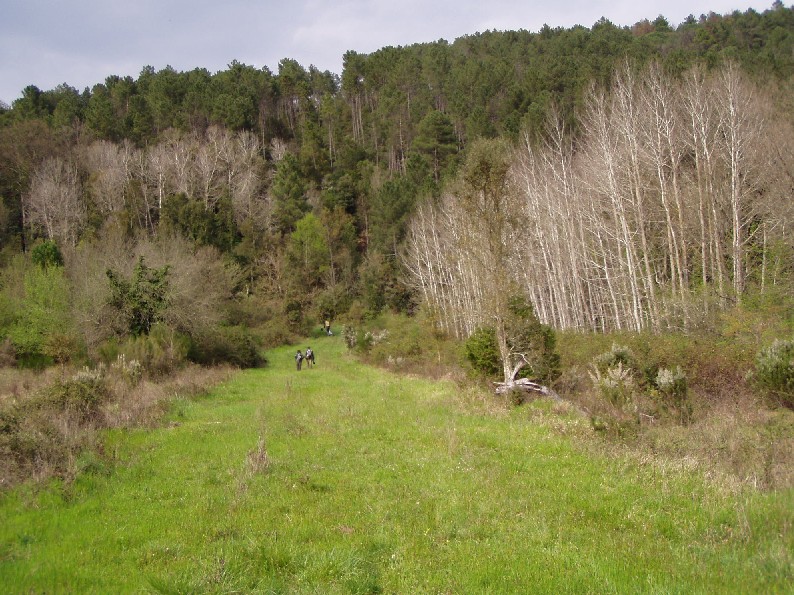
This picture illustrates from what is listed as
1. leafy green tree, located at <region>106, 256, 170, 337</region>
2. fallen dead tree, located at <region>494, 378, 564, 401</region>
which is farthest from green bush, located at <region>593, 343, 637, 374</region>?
leafy green tree, located at <region>106, 256, 170, 337</region>

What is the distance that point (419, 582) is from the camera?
16.9 feet

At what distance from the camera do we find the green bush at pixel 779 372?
458 inches

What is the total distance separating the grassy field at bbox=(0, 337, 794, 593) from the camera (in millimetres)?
5090

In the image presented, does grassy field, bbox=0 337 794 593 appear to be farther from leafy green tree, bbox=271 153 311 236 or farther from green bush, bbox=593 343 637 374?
leafy green tree, bbox=271 153 311 236

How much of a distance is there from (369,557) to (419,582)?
806mm

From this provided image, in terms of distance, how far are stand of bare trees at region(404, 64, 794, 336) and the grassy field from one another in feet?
28.1

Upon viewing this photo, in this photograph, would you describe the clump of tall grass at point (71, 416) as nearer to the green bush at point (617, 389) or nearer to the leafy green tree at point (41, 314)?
the leafy green tree at point (41, 314)

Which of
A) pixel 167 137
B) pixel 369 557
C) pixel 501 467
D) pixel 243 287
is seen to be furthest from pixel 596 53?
pixel 369 557

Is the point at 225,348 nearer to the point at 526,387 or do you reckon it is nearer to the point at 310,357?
the point at 310,357

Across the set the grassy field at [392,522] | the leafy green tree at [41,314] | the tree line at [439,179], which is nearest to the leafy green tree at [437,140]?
the tree line at [439,179]

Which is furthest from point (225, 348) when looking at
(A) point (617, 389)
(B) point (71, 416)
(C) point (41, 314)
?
(A) point (617, 389)

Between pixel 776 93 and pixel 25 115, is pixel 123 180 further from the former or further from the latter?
pixel 776 93

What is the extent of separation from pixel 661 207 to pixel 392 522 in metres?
24.2

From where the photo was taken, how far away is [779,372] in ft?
38.7
